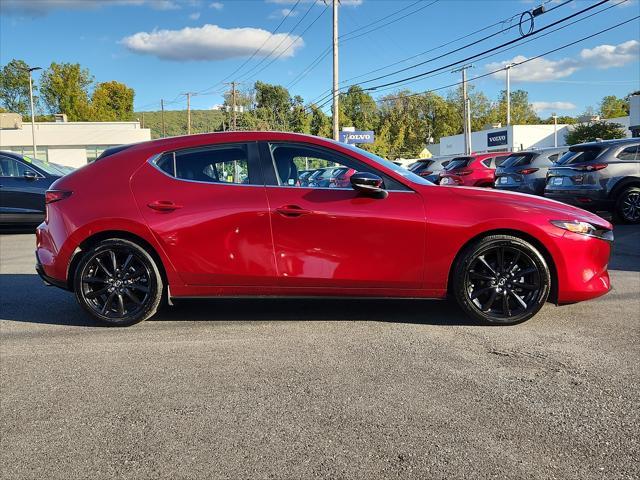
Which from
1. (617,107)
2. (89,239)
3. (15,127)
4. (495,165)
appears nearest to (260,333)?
(89,239)

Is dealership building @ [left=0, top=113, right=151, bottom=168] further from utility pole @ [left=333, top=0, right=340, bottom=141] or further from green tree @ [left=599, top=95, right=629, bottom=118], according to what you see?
green tree @ [left=599, top=95, right=629, bottom=118]

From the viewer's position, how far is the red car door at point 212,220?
4.64 metres

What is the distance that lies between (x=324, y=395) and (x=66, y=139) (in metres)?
50.7

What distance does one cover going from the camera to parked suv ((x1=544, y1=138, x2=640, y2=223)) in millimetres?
10812

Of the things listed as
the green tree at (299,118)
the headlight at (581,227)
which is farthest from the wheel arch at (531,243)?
the green tree at (299,118)

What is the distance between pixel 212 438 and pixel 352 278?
6.72 feet

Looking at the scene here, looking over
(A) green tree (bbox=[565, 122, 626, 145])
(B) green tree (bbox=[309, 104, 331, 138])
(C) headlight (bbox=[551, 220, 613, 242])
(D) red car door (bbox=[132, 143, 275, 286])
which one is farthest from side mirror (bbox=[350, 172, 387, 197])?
(B) green tree (bbox=[309, 104, 331, 138])

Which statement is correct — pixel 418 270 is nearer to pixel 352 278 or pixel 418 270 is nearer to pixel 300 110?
pixel 352 278

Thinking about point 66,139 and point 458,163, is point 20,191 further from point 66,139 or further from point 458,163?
point 66,139

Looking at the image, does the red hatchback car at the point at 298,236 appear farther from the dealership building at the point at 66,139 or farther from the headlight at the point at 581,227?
the dealership building at the point at 66,139

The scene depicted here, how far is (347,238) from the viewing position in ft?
15.0

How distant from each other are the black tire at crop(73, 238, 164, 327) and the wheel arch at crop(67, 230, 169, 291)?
0.07 meters

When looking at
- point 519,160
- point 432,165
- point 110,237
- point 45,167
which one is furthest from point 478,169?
point 110,237

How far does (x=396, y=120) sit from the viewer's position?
284 ft
